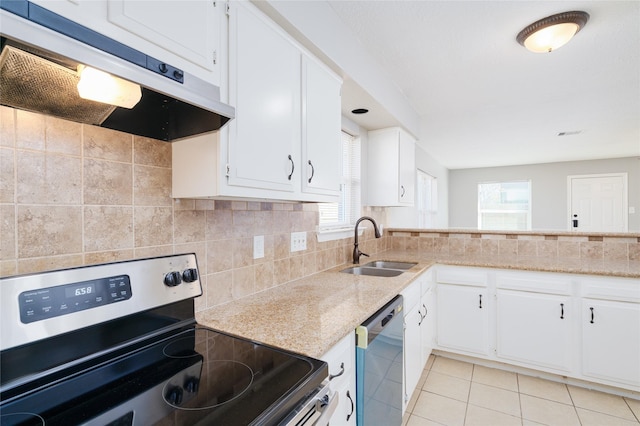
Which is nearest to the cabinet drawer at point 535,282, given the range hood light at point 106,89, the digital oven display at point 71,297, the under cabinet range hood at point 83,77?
the under cabinet range hood at point 83,77

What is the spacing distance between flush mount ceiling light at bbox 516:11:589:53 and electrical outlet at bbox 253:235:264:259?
2013mm

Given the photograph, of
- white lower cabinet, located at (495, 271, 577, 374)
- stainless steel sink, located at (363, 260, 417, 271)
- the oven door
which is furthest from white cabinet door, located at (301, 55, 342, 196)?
white lower cabinet, located at (495, 271, 577, 374)

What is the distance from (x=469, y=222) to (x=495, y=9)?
A: 6.70 metres

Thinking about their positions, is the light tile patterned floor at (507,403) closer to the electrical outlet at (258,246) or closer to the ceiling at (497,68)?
the electrical outlet at (258,246)

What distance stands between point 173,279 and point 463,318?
7.93ft

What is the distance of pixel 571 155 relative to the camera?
5.91m

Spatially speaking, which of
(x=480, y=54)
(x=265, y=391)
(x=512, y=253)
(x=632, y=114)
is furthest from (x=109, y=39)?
(x=632, y=114)

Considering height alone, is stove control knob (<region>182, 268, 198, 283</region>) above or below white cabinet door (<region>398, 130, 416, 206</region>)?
below

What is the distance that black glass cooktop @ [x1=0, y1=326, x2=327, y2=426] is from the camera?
0.67 meters

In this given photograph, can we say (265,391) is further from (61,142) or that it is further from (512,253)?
(512,253)

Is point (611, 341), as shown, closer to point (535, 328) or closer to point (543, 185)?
point (535, 328)

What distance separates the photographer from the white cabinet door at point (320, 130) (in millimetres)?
1479

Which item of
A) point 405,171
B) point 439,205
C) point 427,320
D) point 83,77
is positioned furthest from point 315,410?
point 439,205

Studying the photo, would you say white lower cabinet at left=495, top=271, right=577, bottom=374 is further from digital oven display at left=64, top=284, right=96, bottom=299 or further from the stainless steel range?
Result: digital oven display at left=64, top=284, right=96, bottom=299
